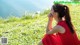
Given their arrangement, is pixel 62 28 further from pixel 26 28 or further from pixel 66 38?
pixel 26 28

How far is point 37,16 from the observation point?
287 inches

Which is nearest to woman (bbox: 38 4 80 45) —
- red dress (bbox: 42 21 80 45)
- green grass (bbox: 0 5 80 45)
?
red dress (bbox: 42 21 80 45)

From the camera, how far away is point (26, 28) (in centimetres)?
608

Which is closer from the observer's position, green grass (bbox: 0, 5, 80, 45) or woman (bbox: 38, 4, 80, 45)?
woman (bbox: 38, 4, 80, 45)

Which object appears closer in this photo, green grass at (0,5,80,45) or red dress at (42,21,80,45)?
red dress at (42,21,80,45)

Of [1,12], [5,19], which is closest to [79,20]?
[5,19]

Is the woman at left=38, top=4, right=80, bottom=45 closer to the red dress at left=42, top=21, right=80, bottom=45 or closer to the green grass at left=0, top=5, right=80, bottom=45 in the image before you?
the red dress at left=42, top=21, right=80, bottom=45

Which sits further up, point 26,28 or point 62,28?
point 62,28

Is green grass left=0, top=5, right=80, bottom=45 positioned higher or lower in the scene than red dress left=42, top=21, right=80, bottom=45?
lower

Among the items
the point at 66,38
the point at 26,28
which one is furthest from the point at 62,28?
the point at 26,28

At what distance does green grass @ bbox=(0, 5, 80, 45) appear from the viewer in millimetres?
5317

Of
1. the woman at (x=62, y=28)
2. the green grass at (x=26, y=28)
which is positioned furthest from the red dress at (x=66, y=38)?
the green grass at (x=26, y=28)

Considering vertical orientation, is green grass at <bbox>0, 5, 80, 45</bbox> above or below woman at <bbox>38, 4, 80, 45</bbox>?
below

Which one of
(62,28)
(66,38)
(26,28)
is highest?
(62,28)
